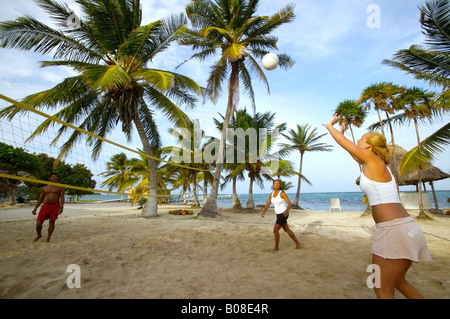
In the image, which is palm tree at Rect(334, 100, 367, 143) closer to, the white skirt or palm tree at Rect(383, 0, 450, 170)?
palm tree at Rect(383, 0, 450, 170)

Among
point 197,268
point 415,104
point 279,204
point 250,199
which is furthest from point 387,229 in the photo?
point 250,199

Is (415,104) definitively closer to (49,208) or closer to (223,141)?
(223,141)

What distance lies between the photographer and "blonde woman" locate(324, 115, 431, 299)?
5.10ft

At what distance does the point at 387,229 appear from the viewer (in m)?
1.62

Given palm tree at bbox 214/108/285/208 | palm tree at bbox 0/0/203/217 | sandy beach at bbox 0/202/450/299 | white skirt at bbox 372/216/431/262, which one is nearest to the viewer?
white skirt at bbox 372/216/431/262

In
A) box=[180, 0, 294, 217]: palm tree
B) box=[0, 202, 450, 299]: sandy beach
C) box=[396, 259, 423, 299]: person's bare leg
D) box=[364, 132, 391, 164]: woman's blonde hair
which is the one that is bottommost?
box=[0, 202, 450, 299]: sandy beach

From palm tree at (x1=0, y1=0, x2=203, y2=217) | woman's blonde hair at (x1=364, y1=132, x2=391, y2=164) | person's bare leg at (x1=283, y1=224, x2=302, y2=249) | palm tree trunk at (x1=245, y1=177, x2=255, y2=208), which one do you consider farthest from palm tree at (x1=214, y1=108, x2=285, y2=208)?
woman's blonde hair at (x1=364, y1=132, x2=391, y2=164)

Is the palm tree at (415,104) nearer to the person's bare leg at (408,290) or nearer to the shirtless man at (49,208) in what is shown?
the person's bare leg at (408,290)

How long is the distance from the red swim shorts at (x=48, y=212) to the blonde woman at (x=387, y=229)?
573 centimetres

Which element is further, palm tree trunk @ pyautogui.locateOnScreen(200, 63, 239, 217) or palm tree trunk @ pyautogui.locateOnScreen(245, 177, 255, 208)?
palm tree trunk @ pyautogui.locateOnScreen(245, 177, 255, 208)

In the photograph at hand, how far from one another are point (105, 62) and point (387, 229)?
1075cm

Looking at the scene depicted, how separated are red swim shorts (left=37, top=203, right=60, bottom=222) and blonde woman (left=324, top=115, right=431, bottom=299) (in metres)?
5.73

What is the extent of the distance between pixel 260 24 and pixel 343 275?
1076 cm

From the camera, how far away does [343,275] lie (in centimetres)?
308
